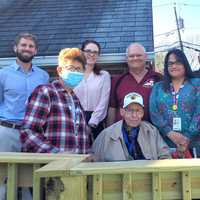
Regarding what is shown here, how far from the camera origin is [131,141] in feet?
12.8

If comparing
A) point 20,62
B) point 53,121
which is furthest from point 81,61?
point 20,62

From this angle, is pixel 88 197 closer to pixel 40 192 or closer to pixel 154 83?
pixel 40 192

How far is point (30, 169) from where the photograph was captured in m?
3.01

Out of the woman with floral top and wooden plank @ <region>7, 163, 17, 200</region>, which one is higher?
the woman with floral top

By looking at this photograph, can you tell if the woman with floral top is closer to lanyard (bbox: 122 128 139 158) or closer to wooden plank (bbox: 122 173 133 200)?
lanyard (bbox: 122 128 139 158)

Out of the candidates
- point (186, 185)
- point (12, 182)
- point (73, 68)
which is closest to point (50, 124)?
point (73, 68)

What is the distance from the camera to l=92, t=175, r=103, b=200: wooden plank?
8.75 ft

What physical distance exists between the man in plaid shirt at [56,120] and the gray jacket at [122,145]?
0.22 m

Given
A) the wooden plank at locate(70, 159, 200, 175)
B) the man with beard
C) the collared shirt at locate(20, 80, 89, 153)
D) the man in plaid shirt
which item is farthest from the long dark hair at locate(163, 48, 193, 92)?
the wooden plank at locate(70, 159, 200, 175)

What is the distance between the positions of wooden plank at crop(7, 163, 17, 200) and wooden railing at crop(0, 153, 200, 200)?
0.19m

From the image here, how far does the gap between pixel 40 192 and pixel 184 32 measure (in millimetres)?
5592

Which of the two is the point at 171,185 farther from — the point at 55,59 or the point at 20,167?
the point at 55,59

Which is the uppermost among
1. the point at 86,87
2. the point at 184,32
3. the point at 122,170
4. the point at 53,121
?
the point at 184,32

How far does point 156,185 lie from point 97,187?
0.37 m
